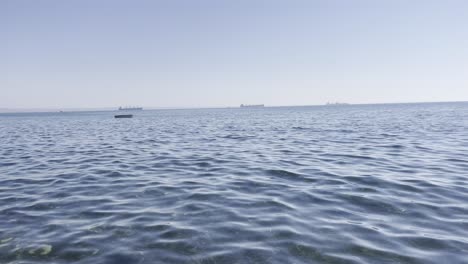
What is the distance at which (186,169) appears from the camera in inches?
620

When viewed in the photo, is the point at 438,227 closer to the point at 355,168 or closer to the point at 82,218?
the point at 355,168

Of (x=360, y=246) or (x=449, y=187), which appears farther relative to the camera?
(x=449, y=187)

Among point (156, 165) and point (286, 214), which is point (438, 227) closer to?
point (286, 214)

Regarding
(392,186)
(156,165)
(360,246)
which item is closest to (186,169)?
(156,165)

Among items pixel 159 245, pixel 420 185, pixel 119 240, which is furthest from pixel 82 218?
pixel 420 185

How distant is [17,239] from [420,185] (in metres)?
13.2

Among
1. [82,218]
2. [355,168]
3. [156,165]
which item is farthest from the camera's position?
[156,165]

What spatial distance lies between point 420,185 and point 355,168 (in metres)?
3.54

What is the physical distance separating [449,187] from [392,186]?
6.56 feet

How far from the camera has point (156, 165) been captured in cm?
1706

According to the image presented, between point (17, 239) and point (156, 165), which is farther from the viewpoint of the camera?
point (156, 165)

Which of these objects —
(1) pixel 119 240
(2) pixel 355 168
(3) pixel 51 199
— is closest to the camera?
(1) pixel 119 240

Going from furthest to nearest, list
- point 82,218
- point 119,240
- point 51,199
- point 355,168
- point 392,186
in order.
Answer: point 355,168 → point 392,186 → point 51,199 → point 82,218 → point 119,240

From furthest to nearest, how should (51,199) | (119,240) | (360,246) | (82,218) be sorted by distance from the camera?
(51,199), (82,218), (119,240), (360,246)
